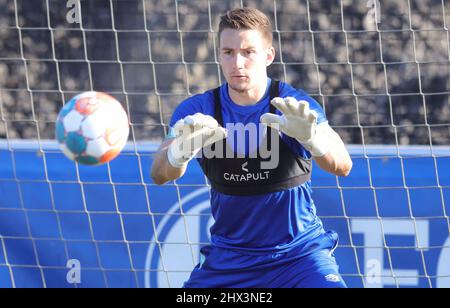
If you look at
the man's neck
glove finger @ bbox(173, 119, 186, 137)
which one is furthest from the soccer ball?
the man's neck

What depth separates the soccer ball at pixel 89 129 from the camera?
166 inches

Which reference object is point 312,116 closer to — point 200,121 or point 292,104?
point 292,104

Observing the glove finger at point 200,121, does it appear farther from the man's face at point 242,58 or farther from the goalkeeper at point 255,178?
the man's face at point 242,58

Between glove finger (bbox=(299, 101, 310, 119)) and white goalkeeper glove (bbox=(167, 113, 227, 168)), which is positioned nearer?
glove finger (bbox=(299, 101, 310, 119))

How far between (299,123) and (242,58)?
51 cm

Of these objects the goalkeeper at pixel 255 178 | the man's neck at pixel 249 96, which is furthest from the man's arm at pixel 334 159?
the man's neck at pixel 249 96

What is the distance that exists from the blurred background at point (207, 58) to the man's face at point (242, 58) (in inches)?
100

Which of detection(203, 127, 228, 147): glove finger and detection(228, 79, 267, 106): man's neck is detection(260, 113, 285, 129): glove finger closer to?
detection(203, 127, 228, 147): glove finger

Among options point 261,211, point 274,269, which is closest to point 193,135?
point 261,211

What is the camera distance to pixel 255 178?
14.2 feet

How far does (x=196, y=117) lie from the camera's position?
4.06m

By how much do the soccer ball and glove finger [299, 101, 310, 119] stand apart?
0.90 meters

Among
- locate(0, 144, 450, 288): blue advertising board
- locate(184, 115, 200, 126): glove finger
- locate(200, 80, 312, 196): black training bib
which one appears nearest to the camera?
locate(184, 115, 200, 126): glove finger

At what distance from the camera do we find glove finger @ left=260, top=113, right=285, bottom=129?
4.01m
